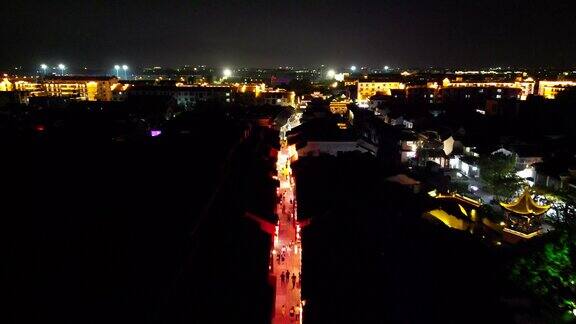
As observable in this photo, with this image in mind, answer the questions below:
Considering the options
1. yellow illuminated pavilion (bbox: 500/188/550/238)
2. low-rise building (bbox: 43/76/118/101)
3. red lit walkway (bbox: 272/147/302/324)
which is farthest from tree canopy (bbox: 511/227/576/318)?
low-rise building (bbox: 43/76/118/101)

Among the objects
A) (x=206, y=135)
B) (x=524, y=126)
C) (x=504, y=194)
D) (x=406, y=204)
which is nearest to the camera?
(x=406, y=204)

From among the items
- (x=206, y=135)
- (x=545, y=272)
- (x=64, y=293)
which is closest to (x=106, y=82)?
(x=206, y=135)

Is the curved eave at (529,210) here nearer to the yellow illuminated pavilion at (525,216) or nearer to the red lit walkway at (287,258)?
the yellow illuminated pavilion at (525,216)

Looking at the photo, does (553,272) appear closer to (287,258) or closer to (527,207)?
(527,207)

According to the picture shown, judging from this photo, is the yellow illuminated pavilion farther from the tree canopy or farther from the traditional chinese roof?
the tree canopy

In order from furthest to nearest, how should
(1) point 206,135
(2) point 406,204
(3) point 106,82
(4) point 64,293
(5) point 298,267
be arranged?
(3) point 106,82 → (1) point 206,135 → (2) point 406,204 → (5) point 298,267 → (4) point 64,293

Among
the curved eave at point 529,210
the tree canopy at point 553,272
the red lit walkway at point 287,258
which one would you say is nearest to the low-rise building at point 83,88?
the red lit walkway at point 287,258

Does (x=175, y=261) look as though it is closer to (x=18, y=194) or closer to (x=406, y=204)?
(x=18, y=194)
